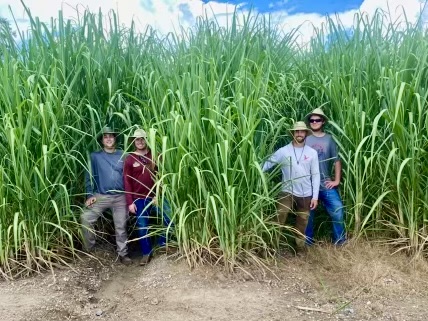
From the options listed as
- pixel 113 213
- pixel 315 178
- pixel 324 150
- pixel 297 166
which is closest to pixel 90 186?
pixel 113 213

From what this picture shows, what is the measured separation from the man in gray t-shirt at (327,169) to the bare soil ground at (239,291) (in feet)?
0.72

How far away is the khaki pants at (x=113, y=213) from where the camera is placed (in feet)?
13.8

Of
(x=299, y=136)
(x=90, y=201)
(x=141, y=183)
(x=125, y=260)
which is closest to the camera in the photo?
(x=141, y=183)

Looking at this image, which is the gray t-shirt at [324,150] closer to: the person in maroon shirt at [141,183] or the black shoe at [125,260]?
the person in maroon shirt at [141,183]

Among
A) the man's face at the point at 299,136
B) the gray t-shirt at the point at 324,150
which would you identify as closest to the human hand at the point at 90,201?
the man's face at the point at 299,136

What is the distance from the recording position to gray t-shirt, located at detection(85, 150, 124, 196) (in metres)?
4.19

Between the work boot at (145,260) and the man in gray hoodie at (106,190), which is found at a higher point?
the man in gray hoodie at (106,190)

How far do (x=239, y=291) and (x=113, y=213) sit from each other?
1362 mm

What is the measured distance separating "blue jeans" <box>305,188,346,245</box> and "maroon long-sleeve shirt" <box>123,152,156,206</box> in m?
1.39

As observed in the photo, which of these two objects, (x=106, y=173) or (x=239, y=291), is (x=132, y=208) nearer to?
(x=106, y=173)

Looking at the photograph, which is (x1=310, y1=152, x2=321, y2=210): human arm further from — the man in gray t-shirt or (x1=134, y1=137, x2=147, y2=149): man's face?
(x1=134, y1=137, x2=147, y2=149): man's face

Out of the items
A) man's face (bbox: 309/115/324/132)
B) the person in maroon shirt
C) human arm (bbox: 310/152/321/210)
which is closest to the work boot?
the person in maroon shirt

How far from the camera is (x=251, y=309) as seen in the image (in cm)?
334

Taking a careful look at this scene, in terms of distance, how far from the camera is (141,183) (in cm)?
394
